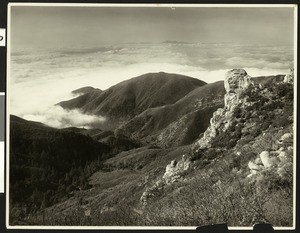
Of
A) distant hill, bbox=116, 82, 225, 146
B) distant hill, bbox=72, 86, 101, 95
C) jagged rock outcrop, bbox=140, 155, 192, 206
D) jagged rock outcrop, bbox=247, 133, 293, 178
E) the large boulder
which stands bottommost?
jagged rock outcrop, bbox=140, 155, 192, 206

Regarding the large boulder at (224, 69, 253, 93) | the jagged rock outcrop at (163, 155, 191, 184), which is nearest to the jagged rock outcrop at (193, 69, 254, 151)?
the large boulder at (224, 69, 253, 93)

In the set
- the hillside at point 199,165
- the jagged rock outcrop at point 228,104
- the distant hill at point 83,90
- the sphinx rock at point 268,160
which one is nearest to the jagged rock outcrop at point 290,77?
the hillside at point 199,165

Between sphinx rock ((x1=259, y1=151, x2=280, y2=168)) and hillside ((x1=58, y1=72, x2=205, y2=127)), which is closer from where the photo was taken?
sphinx rock ((x1=259, y1=151, x2=280, y2=168))

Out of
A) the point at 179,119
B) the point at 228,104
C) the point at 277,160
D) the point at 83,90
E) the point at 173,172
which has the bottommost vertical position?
the point at 173,172

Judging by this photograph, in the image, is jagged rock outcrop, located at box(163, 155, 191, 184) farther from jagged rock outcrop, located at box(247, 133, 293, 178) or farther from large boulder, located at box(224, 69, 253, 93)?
large boulder, located at box(224, 69, 253, 93)

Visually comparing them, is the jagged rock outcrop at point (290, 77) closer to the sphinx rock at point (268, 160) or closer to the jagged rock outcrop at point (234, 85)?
the jagged rock outcrop at point (234, 85)

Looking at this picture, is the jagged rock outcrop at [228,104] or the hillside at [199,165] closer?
the hillside at [199,165]

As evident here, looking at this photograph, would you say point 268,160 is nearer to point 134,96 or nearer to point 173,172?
point 173,172

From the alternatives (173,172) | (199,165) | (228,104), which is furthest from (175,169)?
(228,104)
